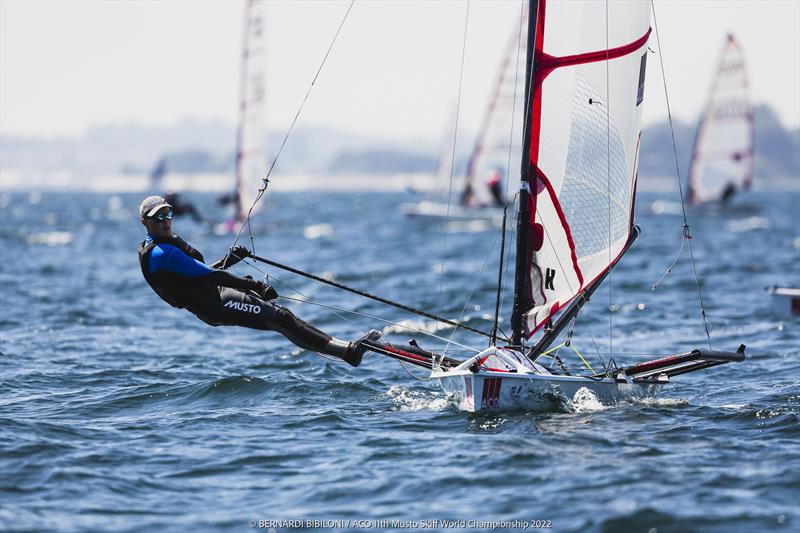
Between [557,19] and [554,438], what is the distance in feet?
10.7

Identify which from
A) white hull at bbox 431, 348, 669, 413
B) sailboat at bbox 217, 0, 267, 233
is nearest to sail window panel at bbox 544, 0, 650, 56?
white hull at bbox 431, 348, 669, 413

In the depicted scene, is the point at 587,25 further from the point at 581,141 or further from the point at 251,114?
the point at 251,114

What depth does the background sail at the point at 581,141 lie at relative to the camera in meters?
8.22

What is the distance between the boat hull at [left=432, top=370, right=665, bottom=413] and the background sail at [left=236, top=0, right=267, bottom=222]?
2451cm

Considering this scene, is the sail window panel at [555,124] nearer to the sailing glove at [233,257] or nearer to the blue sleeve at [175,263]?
the sailing glove at [233,257]

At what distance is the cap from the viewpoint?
7.80m

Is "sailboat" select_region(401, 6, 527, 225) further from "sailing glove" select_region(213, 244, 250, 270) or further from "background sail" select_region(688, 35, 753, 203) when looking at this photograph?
"sailing glove" select_region(213, 244, 250, 270)

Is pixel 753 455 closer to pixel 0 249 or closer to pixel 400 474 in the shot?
pixel 400 474

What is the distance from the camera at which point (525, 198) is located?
8.35 metres

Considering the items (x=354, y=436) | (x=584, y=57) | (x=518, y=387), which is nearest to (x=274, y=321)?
(x=354, y=436)

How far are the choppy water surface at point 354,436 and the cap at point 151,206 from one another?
63.4 inches

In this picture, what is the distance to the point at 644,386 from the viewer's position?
831cm

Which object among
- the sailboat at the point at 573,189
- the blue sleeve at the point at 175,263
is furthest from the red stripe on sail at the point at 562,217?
the blue sleeve at the point at 175,263

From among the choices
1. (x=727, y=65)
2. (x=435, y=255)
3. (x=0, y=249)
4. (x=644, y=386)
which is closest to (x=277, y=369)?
(x=644, y=386)
